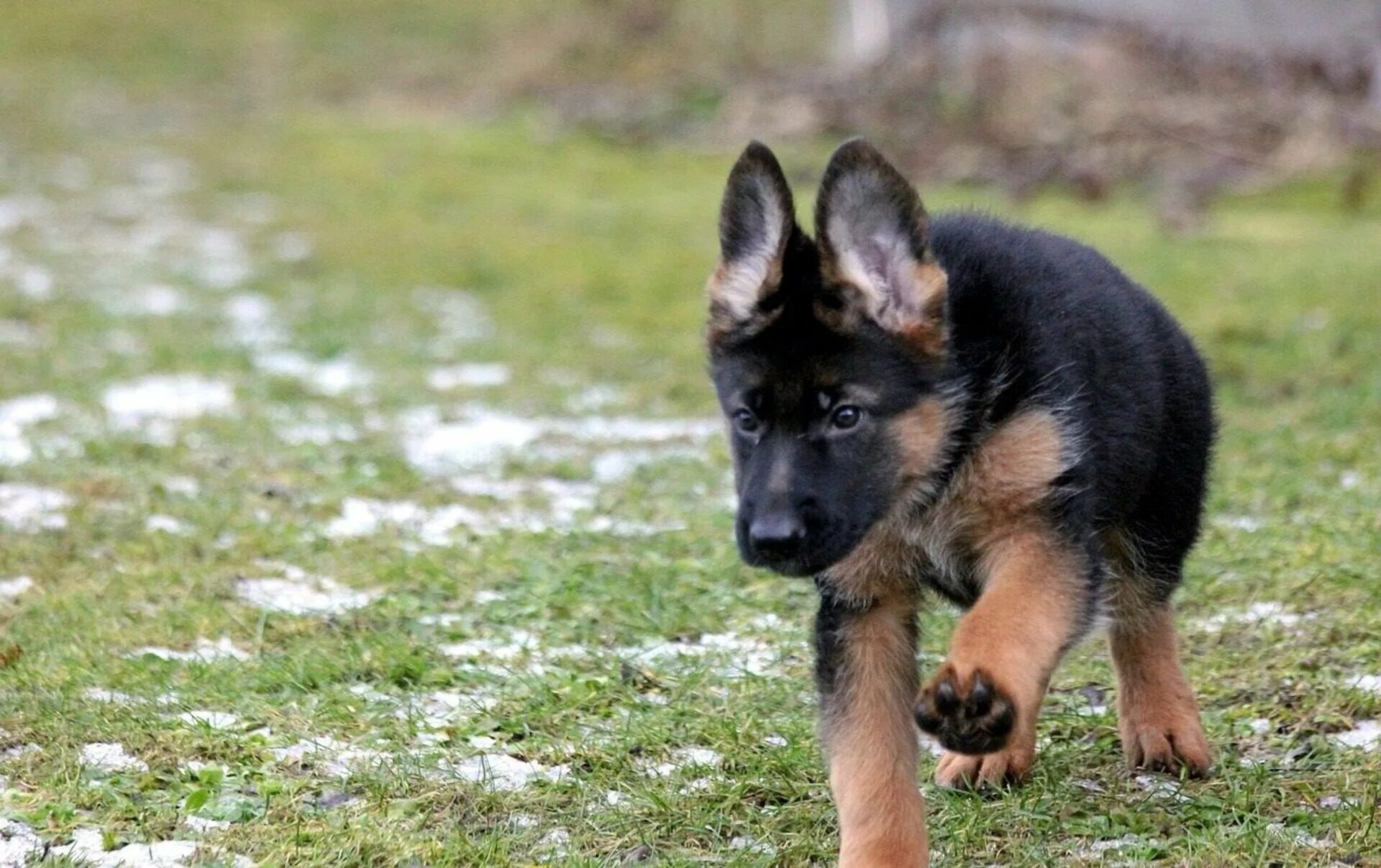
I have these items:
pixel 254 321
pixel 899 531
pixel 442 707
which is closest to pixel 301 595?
pixel 442 707

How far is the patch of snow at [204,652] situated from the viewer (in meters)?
5.00

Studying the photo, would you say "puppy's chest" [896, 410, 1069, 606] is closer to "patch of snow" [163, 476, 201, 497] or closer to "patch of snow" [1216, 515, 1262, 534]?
"patch of snow" [1216, 515, 1262, 534]

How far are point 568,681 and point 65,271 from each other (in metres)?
9.25

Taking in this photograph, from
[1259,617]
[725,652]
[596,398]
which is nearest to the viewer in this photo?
[725,652]

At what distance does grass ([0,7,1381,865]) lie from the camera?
3.92m

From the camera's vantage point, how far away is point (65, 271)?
12805 mm

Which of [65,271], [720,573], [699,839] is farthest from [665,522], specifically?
[65,271]

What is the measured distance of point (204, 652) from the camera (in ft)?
16.9

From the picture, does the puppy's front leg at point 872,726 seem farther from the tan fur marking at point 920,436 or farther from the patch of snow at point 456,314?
the patch of snow at point 456,314

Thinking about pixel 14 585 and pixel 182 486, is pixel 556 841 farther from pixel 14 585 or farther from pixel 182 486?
pixel 182 486

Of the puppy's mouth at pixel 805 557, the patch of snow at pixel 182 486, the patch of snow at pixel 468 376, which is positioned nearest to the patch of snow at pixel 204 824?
the puppy's mouth at pixel 805 557

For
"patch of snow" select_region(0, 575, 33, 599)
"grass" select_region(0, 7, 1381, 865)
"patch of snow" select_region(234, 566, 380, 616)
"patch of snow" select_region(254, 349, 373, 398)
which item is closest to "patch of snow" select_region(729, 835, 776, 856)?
"grass" select_region(0, 7, 1381, 865)

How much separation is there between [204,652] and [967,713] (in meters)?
2.61

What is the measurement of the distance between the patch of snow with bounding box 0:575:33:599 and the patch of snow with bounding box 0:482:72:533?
58 centimetres
